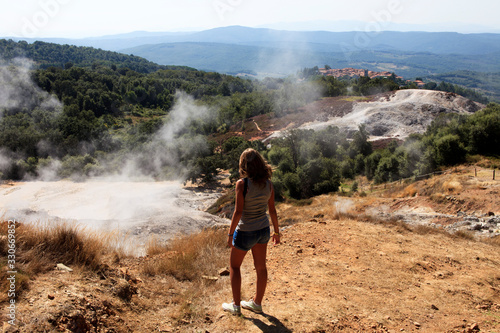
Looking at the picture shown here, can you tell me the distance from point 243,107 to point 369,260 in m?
53.9

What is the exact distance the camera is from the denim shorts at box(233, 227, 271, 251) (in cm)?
319

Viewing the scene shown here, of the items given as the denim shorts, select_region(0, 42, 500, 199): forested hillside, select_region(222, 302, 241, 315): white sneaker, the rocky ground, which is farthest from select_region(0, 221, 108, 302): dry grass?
select_region(0, 42, 500, 199): forested hillside

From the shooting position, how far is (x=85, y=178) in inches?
1064

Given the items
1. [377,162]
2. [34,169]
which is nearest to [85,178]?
[34,169]

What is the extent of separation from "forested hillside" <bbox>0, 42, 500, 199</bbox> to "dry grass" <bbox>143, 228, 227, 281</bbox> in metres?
15.0

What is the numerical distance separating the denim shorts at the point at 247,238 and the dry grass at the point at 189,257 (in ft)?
5.78

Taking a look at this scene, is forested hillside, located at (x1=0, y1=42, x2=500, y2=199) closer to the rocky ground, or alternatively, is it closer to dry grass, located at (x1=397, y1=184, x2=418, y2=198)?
dry grass, located at (x1=397, y1=184, x2=418, y2=198)

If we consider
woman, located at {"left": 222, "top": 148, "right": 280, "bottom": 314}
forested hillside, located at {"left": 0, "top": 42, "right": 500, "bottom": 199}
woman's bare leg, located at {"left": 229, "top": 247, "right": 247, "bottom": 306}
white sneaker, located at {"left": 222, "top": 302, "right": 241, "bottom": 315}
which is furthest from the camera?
forested hillside, located at {"left": 0, "top": 42, "right": 500, "bottom": 199}

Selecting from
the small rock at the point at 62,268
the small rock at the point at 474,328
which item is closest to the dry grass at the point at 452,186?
the small rock at the point at 474,328

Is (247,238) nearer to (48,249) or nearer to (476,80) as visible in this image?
(48,249)

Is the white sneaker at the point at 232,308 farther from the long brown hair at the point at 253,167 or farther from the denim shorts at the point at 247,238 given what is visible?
the long brown hair at the point at 253,167

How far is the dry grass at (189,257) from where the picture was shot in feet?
15.1

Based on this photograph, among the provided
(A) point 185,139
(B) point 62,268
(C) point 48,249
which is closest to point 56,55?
(A) point 185,139

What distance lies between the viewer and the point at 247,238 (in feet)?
10.4
